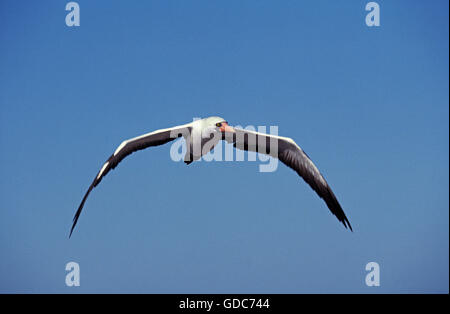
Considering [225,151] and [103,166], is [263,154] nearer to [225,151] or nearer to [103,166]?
[225,151]

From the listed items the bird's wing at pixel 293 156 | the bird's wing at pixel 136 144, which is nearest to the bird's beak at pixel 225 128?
the bird's wing at pixel 293 156

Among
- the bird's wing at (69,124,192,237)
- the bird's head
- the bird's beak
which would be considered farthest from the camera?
the bird's wing at (69,124,192,237)

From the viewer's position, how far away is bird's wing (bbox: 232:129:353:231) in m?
11.7

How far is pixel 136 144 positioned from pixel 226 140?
290 cm

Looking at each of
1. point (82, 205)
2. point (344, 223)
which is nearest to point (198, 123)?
point (82, 205)

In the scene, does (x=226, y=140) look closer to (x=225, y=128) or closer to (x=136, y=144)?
(x=225, y=128)

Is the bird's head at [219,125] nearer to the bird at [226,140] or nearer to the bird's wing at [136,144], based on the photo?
the bird at [226,140]

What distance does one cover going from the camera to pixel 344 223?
1148 centimetres

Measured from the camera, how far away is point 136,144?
39.6ft

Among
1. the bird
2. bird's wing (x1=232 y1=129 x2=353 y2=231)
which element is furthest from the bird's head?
bird's wing (x1=232 y1=129 x2=353 y2=231)

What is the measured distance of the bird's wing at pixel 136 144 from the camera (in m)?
11.8

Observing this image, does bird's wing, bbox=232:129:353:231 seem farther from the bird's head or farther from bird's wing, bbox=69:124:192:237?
bird's wing, bbox=69:124:192:237

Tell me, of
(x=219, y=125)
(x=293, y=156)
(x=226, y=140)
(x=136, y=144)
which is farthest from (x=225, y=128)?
(x=136, y=144)
